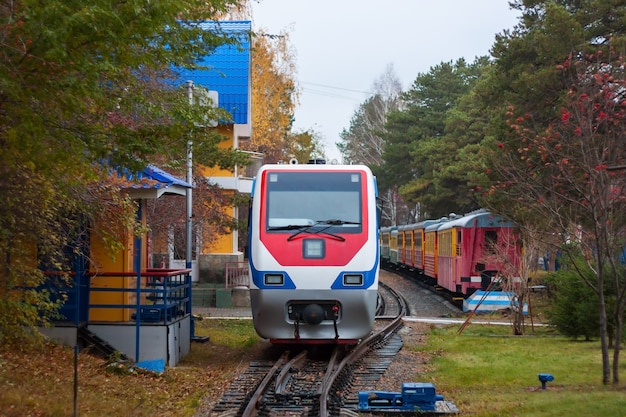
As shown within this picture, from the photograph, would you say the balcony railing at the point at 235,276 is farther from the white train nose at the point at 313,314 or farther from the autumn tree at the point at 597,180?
the white train nose at the point at 313,314

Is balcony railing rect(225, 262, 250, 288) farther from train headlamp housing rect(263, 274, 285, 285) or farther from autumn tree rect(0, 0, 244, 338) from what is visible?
autumn tree rect(0, 0, 244, 338)

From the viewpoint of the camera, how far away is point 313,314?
1280 centimetres

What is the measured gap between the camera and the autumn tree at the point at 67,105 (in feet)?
22.0

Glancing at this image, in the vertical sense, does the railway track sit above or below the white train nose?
below

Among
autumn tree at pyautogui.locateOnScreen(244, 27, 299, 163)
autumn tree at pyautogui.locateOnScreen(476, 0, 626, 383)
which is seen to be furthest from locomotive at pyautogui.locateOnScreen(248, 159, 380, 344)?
autumn tree at pyautogui.locateOnScreen(244, 27, 299, 163)

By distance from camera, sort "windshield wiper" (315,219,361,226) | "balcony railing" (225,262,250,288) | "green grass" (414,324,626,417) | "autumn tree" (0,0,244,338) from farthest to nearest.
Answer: "balcony railing" (225,262,250,288) → "windshield wiper" (315,219,361,226) → "green grass" (414,324,626,417) → "autumn tree" (0,0,244,338)

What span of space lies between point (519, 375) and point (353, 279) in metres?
2.78

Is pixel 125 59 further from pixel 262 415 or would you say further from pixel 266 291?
pixel 266 291

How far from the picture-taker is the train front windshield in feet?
43.5

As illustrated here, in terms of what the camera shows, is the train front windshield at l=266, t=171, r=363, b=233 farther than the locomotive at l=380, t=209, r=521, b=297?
No

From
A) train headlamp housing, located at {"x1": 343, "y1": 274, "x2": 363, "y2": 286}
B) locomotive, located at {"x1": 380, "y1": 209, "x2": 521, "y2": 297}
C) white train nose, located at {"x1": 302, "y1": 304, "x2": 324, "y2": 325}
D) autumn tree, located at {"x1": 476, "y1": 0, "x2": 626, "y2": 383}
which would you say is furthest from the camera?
locomotive, located at {"x1": 380, "y1": 209, "x2": 521, "y2": 297}

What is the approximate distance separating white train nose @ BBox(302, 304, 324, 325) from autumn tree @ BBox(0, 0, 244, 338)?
4.14m

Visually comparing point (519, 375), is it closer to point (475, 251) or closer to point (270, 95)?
point (475, 251)

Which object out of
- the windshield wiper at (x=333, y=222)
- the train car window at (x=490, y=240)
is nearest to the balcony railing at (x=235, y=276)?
the train car window at (x=490, y=240)
